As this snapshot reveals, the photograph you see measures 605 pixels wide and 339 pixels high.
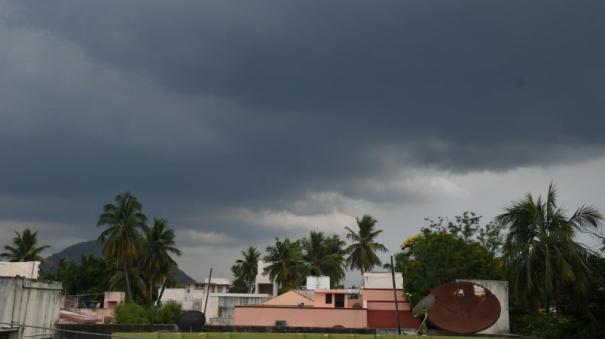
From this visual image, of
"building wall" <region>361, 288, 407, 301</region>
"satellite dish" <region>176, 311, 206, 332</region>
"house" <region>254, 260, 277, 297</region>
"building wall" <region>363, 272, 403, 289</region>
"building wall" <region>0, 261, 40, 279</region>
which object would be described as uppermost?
"house" <region>254, 260, 277, 297</region>

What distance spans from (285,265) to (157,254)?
19446 mm

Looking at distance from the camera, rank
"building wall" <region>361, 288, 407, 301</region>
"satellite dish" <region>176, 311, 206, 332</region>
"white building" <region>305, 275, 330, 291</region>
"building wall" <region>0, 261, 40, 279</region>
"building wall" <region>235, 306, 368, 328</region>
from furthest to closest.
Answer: "white building" <region>305, 275, 330, 291</region> → "building wall" <region>361, 288, 407, 301</region> → "building wall" <region>235, 306, 368, 328</region> → "building wall" <region>0, 261, 40, 279</region> → "satellite dish" <region>176, 311, 206, 332</region>

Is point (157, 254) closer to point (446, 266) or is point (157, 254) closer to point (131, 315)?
point (131, 315)

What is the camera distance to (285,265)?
86188 millimetres

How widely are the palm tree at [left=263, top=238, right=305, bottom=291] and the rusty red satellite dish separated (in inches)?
2340

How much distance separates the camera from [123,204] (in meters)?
75.5

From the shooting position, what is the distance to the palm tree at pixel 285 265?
281 feet

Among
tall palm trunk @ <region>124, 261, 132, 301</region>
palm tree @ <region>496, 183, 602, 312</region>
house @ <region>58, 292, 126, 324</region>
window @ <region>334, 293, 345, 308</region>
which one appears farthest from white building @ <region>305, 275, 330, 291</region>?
palm tree @ <region>496, 183, 602, 312</region>

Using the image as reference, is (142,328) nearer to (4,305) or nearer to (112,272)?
(4,305)

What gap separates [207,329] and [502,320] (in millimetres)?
15428

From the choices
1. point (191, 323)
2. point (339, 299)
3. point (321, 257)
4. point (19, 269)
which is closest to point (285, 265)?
point (321, 257)

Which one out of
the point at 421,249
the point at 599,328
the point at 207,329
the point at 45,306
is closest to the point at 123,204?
the point at 421,249

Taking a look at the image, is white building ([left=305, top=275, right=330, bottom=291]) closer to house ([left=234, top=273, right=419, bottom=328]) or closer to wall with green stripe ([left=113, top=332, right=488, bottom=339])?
house ([left=234, top=273, right=419, bottom=328])

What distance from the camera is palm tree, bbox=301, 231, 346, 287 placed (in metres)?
88.9
